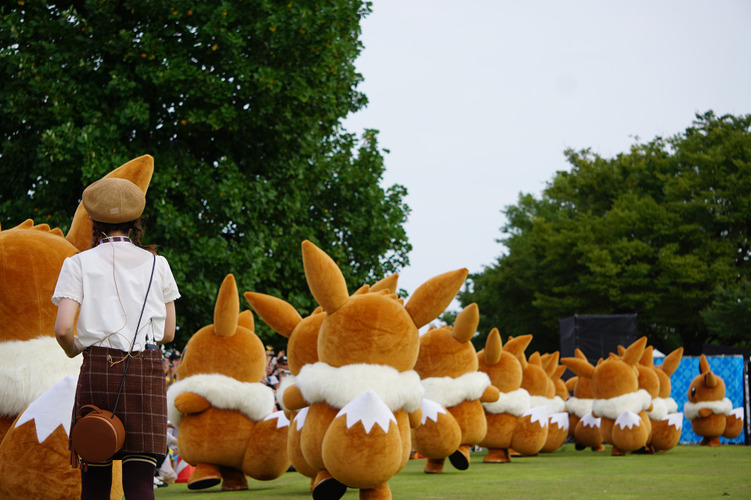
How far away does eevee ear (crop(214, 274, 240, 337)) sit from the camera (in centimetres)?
718

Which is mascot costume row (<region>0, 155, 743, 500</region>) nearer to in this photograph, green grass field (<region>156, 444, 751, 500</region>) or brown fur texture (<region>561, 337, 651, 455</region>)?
brown fur texture (<region>561, 337, 651, 455</region>)

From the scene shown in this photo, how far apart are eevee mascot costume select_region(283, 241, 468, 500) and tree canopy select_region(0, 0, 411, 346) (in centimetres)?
595

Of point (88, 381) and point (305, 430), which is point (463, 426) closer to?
point (305, 430)

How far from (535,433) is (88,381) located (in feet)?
29.1

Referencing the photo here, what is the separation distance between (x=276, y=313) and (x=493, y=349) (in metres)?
4.49

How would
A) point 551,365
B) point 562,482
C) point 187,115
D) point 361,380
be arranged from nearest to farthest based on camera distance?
point 361,380, point 562,482, point 187,115, point 551,365

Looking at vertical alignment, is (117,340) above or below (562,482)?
above

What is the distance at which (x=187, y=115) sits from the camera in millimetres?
11883

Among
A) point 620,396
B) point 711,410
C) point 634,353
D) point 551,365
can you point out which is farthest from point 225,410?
point 711,410

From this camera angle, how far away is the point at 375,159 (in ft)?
54.3

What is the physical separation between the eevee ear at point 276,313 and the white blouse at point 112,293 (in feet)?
12.4

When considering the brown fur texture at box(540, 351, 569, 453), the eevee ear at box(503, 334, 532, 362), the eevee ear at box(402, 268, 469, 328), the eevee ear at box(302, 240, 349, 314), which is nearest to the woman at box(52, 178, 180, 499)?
the eevee ear at box(302, 240, 349, 314)

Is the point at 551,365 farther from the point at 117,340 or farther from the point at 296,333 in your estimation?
the point at 117,340

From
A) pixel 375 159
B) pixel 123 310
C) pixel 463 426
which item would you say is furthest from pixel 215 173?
pixel 123 310
